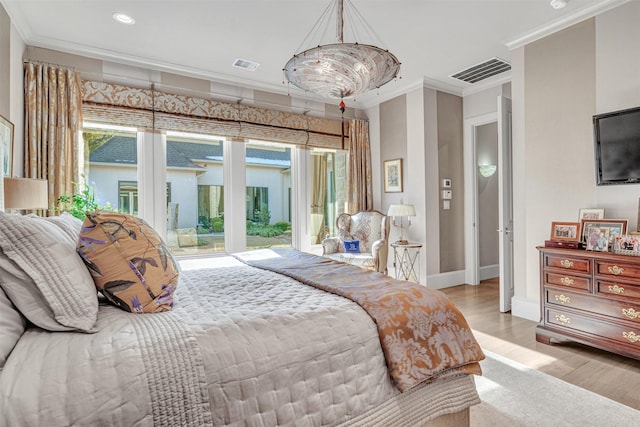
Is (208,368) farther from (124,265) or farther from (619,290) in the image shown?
(619,290)

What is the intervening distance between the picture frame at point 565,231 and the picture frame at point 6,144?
179 inches

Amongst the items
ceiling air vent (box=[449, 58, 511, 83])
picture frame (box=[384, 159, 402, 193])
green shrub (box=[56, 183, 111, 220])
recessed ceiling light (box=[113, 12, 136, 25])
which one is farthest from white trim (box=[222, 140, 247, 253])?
ceiling air vent (box=[449, 58, 511, 83])

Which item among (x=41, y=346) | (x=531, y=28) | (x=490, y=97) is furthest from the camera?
(x=490, y=97)

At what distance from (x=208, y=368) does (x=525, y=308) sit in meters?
3.56

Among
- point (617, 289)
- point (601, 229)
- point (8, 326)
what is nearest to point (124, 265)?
point (8, 326)

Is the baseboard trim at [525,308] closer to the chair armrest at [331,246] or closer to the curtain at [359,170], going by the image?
the chair armrest at [331,246]

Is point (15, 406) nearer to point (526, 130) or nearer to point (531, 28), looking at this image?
point (526, 130)

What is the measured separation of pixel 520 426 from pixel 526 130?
2831 mm

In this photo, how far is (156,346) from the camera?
3.50 feet

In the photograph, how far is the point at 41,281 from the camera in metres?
1.12

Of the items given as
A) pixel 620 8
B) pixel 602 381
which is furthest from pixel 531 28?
pixel 602 381

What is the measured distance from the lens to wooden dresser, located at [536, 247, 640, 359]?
8.05ft

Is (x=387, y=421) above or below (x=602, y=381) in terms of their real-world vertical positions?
above

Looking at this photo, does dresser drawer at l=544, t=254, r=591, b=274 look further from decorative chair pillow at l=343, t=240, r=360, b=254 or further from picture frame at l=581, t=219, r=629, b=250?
decorative chair pillow at l=343, t=240, r=360, b=254
